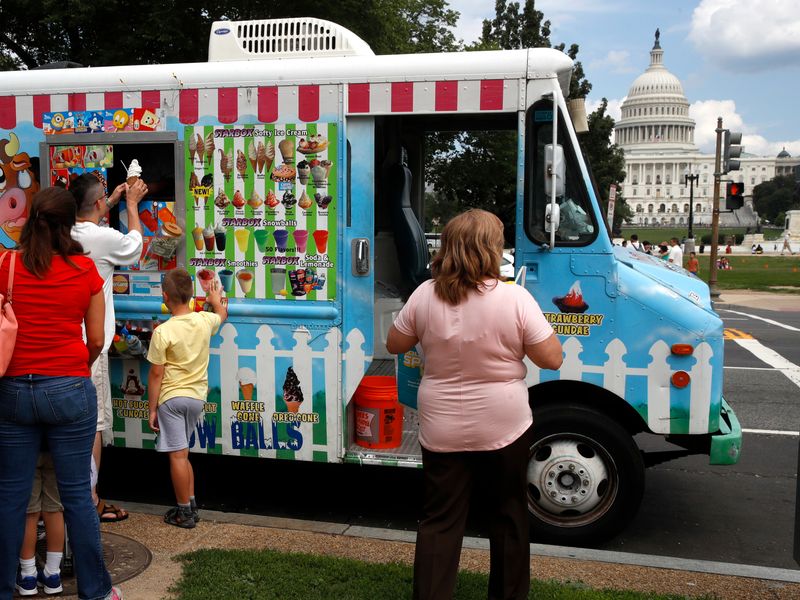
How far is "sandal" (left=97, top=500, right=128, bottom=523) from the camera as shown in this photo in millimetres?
4957

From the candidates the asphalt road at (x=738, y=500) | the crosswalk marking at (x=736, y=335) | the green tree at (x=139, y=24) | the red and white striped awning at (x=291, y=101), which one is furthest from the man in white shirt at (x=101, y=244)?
the crosswalk marking at (x=736, y=335)

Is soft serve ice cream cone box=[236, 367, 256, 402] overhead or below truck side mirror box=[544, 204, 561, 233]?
below

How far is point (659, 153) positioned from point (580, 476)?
15054 centimetres

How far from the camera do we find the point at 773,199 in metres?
131

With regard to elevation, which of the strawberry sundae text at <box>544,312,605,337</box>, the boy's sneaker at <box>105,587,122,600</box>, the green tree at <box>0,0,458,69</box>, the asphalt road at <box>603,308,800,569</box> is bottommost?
the asphalt road at <box>603,308,800,569</box>

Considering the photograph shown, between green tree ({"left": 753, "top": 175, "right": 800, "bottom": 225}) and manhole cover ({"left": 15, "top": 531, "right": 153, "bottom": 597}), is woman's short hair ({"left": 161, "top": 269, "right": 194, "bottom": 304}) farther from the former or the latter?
green tree ({"left": 753, "top": 175, "right": 800, "bottom": 225})

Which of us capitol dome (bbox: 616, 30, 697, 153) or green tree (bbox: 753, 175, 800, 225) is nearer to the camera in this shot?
green tree (bbox: 753, 175, 800, 225)

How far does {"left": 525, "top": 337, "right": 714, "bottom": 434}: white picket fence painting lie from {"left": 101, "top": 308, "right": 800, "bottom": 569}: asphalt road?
3.24ft

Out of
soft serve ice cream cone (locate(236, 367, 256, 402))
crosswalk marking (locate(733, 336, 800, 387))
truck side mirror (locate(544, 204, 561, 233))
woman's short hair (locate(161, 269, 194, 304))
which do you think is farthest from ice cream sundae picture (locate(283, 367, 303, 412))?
crosswalk marking (locate(733, 336, 800, 387))

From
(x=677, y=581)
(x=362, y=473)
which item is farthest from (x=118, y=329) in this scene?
(x=677, y=581)

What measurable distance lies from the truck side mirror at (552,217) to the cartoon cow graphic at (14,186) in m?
3.49

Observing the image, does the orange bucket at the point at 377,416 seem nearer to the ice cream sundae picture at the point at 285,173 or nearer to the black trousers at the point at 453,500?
the ice cream sundae picture at the point at 285,173

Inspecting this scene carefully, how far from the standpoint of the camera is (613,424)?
4922mm

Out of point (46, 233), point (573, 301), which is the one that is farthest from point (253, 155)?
point (573, 301)
